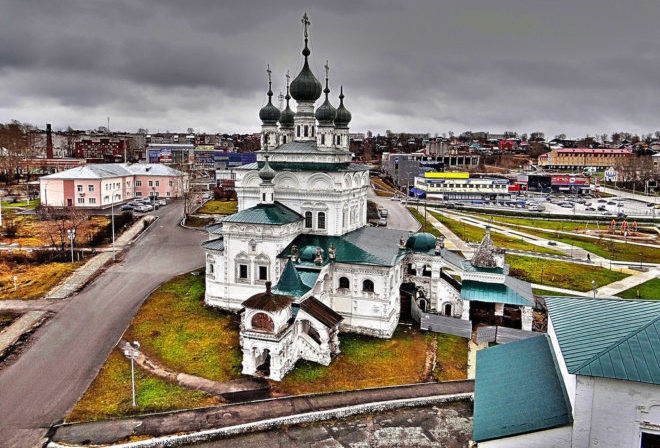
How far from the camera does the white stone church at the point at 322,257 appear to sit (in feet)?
75.5

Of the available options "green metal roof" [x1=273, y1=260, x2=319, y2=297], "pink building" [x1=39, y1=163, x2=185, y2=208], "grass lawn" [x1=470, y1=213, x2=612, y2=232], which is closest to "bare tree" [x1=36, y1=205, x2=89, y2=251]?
"pink building" [x1=39, y1=163, x2=185, y2=208]

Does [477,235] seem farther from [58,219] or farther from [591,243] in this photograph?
[58,219]

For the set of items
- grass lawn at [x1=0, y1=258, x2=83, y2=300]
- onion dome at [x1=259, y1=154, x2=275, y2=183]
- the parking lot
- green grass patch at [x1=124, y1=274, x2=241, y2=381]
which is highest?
onion dome at [x1=259, y1=154, x2=275, y2=183]

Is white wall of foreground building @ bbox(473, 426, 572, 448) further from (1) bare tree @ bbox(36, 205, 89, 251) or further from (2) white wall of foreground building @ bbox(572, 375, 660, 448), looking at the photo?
(1) bare tree @ bbox(36, 205, 89, 251)

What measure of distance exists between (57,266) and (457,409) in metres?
29.5

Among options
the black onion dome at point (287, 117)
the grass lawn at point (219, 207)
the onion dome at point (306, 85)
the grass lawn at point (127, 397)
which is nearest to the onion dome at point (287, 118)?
the black onion dome at point (287, 117)

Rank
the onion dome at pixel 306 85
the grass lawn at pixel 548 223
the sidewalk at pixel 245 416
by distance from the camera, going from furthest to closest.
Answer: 1. the grass lawn at pixel 548 223
2. the onion dome at pixel 306 85
3. the sidewalk at pixel 245 416

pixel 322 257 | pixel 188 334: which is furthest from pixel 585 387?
pixel 188 334

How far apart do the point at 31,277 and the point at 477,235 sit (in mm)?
41180

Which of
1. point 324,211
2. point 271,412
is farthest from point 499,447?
point 324,211

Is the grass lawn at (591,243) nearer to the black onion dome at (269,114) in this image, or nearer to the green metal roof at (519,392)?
the black onion dome at (269,114)

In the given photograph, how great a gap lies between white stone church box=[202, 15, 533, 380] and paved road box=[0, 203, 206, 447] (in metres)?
5.35

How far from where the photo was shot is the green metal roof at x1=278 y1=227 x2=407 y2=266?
2445 cm

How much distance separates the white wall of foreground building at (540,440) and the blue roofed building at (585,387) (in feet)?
0.08
